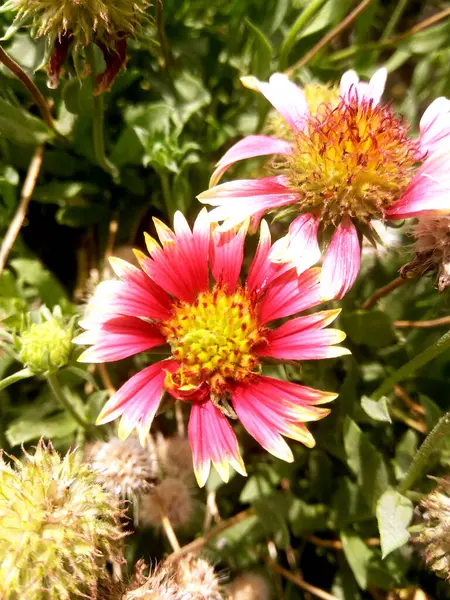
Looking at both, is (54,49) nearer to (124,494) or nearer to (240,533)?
(124,494)

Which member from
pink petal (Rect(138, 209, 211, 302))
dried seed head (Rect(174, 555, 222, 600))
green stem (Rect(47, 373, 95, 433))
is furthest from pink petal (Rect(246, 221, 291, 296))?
dried seed head (Rect(174, 555, 222, 600))

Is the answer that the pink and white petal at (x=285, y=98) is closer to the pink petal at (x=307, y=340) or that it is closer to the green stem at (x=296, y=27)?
the green stem at (x=296, y=27)

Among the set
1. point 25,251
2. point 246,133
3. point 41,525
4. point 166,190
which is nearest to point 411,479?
point 41,525

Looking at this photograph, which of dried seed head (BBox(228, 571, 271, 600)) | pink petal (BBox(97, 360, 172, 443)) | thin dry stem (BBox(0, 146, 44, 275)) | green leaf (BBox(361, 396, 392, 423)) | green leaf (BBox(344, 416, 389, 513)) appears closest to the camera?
pink petal (BBox(97, 360, 172, 443))

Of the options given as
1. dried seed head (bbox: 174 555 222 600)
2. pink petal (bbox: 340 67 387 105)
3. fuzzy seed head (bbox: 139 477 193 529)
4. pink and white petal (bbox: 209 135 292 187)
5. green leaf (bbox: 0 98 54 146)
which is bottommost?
dried seed head (bbox: 174 555 222 600)

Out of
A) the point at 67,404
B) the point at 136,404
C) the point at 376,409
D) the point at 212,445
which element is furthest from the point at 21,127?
the point at 376,409

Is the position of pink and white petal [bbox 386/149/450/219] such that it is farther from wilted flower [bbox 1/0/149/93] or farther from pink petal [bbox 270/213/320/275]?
wilted flower [bbox 1/0/149/93]

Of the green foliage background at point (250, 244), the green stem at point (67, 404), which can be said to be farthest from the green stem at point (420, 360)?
the green stem at point (67, 404)
